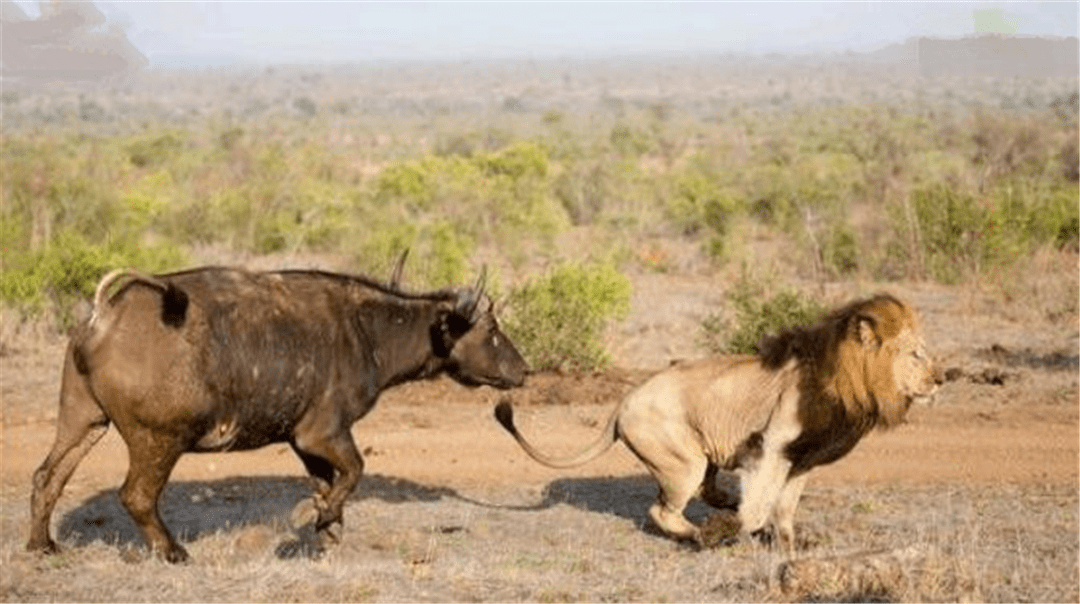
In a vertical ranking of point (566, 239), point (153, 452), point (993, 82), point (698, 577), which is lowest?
point (993, 82)

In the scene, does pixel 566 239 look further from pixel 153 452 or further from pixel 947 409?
pixel 153 452

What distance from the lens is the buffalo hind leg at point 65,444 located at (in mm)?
10602

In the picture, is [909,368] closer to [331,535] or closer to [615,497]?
[615,497]

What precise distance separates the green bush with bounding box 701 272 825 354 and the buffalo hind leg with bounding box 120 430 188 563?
353 inches

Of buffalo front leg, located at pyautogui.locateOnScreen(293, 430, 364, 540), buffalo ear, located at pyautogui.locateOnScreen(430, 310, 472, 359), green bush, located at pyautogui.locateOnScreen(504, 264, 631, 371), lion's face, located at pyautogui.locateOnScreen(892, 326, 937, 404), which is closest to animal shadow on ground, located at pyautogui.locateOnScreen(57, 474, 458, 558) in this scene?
buffalo front leg, located at pyautogui.locateOnScreen(293, 430, 364, 540)

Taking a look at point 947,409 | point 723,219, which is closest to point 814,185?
point 723,219

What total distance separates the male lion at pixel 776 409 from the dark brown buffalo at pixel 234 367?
931 mm

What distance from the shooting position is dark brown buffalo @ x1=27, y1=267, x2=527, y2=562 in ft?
33.5

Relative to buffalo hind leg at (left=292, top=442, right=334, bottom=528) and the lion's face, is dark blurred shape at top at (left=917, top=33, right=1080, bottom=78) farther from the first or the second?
buffalo hind leg at (left=292, top=442, right=334, bottom=528)

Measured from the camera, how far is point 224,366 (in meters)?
10.5

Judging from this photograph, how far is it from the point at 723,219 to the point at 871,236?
506 centimetres

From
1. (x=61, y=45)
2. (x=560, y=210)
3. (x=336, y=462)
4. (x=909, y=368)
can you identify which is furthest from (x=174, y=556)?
(x=61, y=45)

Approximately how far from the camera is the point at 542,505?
1350 centimetres

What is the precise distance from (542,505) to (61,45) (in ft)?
122
